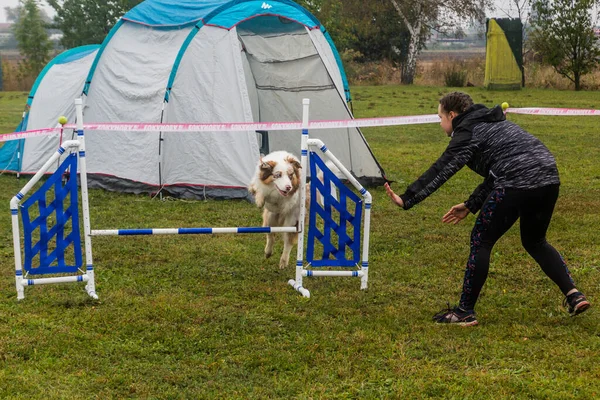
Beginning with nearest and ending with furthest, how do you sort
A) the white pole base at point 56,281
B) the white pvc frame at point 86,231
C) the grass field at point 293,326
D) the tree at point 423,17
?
the grass field at point 293,326, the white pvc frame at point 86,231, the white pole base at point 56,281, the tree at point 423,17

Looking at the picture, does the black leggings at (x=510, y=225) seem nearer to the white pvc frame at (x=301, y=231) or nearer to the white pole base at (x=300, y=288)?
the white pvc frame at (x=301, y=231)

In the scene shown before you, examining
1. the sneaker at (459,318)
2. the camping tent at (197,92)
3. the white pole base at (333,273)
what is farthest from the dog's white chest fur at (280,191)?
the camping tent at (197,92)

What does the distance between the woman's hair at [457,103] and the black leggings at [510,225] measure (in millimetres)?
604

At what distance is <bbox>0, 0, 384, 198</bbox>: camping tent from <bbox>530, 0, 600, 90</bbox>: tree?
1819 centimetres

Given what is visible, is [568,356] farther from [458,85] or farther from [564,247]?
[458,85]

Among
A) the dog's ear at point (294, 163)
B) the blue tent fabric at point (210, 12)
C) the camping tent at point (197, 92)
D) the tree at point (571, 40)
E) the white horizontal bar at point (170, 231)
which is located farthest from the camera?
the tree at point (571, 40)

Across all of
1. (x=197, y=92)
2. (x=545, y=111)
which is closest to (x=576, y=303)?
(x=545, y=111)

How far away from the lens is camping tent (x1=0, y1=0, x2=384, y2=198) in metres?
9.33

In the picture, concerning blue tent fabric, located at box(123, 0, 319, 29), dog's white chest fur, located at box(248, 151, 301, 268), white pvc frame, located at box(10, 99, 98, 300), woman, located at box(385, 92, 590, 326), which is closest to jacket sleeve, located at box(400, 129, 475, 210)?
woman, located at box(385, 92, 590, 326)

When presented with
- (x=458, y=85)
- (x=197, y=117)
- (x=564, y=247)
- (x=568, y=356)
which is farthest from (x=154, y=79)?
(x=458, y=85)

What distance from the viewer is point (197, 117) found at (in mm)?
9328

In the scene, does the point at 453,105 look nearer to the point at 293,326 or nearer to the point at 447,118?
the point at 447,118

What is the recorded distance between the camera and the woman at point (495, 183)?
4.62 meters

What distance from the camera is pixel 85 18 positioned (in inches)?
1398
